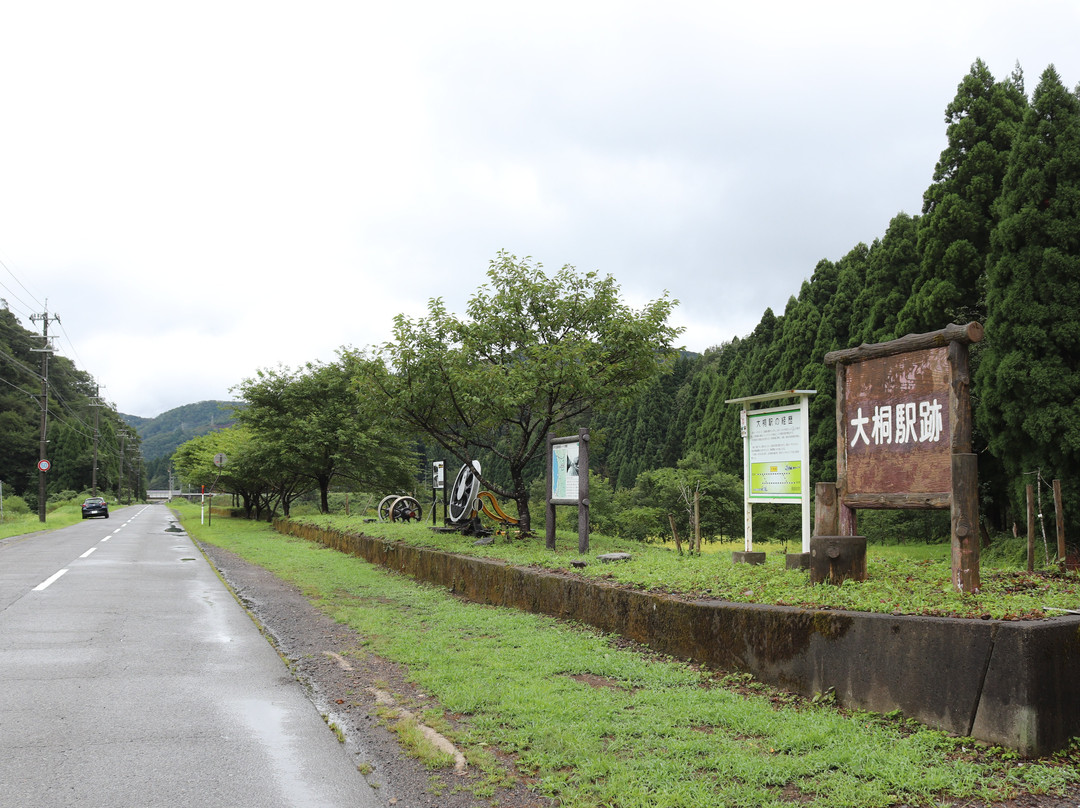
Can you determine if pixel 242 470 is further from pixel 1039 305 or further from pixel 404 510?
pixel 1039 305

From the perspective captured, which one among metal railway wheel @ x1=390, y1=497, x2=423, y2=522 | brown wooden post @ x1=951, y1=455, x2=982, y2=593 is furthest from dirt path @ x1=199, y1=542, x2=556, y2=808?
metal railway wheel @ x1=390, y1=497, x2=423, y2=522

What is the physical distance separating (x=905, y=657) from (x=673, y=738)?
5.08 ft

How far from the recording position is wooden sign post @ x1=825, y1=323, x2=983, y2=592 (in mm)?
5785

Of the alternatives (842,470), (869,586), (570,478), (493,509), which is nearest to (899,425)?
(842,470)

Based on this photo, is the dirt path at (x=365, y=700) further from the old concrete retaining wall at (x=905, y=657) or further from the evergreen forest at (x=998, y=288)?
the evergreen forest at (x=998, y=288)

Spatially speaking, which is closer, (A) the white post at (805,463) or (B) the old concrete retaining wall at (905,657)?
(B) the old concrete retaining wall at (905,657)

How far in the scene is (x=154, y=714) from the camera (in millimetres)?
A: 5586

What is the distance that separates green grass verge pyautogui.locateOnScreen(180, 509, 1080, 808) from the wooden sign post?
5.93ft

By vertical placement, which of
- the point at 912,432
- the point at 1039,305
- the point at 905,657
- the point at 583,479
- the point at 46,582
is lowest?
the point at 46,582

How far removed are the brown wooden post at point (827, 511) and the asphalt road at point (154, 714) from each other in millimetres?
4665

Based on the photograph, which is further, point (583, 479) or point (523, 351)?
point (523, 351)

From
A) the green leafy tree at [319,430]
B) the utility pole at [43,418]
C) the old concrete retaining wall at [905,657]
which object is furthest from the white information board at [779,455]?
the utility pole at [43,418]

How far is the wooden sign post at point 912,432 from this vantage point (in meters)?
5.79

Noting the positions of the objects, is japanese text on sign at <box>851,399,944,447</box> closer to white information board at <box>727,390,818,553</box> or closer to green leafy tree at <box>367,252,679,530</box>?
white information board at <box>727,390,818,553</box>
